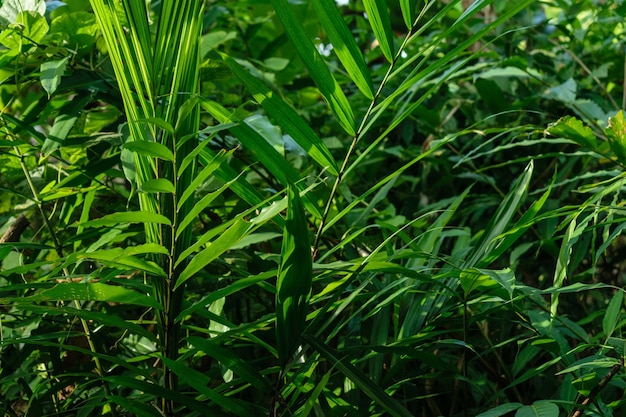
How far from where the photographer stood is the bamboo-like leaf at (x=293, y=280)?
532 mm

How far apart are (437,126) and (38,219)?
0.65 m

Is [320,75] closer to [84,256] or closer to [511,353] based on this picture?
[84,256]

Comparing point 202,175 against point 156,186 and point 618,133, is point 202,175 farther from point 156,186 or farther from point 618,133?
point 618,133

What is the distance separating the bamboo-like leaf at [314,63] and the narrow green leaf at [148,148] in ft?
0.57

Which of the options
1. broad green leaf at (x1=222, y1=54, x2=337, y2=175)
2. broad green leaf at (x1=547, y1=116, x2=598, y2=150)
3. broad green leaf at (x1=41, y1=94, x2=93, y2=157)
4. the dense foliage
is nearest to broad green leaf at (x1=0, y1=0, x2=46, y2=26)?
the dense foliage

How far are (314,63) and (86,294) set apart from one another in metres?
0.28

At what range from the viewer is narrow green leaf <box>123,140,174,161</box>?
1.73 ft

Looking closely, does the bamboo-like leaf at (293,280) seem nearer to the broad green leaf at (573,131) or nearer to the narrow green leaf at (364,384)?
the narrow green leaf at (364,384)

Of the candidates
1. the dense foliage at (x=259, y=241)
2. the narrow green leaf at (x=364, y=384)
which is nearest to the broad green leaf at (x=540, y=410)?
the dense foliage at (x=259, y=241)

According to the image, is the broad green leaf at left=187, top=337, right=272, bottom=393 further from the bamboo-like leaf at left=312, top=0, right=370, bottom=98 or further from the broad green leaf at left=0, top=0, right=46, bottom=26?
the broad green leaf at left=0, top=0, right=46, bottom=26

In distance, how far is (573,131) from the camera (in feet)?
2.52

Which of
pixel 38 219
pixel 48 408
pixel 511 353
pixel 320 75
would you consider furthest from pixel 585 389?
pixel 38 219

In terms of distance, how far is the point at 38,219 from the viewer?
108 centimetres

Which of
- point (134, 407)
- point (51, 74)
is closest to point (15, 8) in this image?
point (51, 74)
